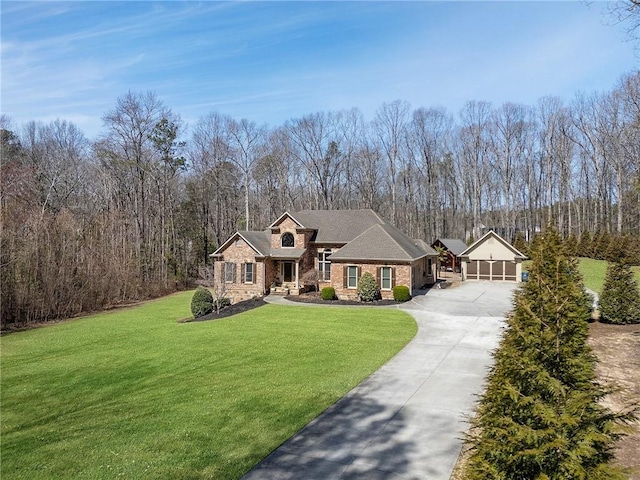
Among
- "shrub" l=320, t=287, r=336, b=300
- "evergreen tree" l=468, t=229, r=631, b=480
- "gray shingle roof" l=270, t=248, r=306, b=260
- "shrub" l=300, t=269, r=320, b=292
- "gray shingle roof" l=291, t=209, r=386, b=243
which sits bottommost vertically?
"shrub" l=320, t=287, r=336, b=300

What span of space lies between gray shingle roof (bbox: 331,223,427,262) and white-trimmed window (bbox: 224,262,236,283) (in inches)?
275

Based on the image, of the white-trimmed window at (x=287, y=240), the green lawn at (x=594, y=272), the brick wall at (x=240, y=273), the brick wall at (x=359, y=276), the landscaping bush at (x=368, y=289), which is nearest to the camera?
the landscaping bush at (x=368, y=289)

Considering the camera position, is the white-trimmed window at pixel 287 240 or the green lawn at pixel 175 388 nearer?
the green lawn at pixel 175 388

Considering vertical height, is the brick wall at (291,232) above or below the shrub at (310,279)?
above

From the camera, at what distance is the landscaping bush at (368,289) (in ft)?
76.3

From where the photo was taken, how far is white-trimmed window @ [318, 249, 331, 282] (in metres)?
27.8

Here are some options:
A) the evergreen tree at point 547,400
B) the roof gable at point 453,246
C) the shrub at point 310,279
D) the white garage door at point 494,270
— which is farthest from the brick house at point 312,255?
the evergreen tree at point 547,400

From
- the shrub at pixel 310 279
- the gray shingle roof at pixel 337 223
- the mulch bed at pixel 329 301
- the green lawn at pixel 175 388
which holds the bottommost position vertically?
the green lawn at pixel 175 388

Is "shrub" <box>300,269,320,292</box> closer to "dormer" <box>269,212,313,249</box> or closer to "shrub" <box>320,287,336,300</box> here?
"dormer" <box>269,212,313,249</box>

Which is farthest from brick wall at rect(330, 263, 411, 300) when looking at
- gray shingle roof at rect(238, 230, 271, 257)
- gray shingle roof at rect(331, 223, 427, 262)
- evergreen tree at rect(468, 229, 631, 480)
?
evergreen tree at rect(468, 229, 631, 480)

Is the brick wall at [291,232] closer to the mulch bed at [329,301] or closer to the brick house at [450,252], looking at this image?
the mulch bed at [329,301]

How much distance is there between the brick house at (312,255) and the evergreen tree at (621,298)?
32.9 ft

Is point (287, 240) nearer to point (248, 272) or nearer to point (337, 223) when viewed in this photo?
point (248, 272)

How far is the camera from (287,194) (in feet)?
152
